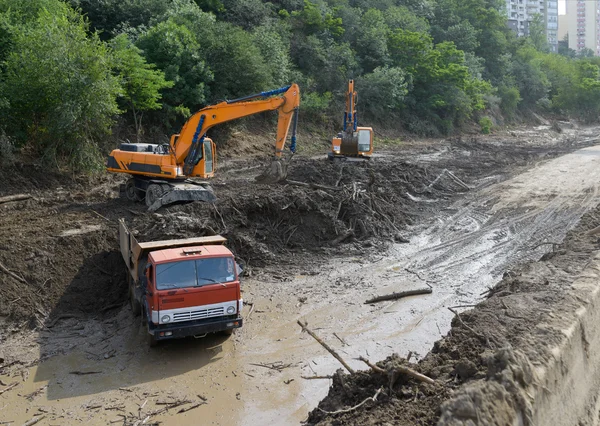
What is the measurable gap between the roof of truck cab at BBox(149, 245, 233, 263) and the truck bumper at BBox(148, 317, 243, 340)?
1.30 meters

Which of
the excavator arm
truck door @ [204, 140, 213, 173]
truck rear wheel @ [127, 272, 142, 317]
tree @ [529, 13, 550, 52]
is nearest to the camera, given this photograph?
truck rear wheel @ [127, 272, 142, 317]

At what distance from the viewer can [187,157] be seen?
19094 millimetres

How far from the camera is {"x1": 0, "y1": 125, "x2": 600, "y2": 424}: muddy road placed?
10.1 meters

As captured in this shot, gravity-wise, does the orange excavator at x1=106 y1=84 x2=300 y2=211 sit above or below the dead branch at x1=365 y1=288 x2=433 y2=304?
above

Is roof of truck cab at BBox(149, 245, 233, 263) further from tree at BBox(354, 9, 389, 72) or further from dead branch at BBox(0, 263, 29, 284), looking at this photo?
tree at BBox(354, 9, 389, 72)

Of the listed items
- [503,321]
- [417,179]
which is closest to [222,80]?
[417,179]

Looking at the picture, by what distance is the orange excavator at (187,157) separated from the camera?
18.6 metres

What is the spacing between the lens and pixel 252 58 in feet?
106

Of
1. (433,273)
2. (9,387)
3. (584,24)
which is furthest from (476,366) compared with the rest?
(584,24)

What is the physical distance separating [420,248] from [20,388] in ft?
40.2

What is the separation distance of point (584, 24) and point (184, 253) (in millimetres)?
188165

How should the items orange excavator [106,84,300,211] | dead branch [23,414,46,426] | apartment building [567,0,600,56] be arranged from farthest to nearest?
apartment building [567,0,600,56] → orange excavator [106,84,300,211] → dead branch [23,414,46,426]

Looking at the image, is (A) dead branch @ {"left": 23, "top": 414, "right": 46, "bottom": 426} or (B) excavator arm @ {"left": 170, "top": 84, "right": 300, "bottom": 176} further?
(B) excavator arm @ {"left": 170, "top": 84, "right": 300, "bottom": 176}

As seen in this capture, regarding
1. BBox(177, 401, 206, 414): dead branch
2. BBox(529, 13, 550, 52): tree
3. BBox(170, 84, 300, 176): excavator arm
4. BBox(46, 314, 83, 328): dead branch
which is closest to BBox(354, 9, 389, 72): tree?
BBox(170, 84, 300, 176): excavator arm
